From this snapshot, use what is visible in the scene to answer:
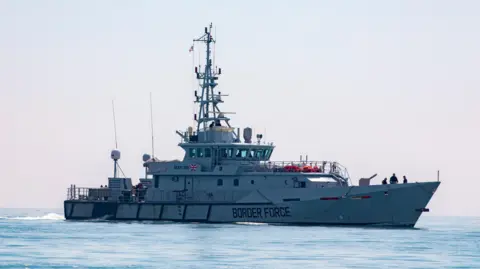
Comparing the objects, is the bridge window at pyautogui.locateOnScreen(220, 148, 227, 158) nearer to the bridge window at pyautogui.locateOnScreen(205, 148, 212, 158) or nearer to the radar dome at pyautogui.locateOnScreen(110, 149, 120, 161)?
the bridge window at pyautogui.locateOnScreen(205, 148, 212, 158)

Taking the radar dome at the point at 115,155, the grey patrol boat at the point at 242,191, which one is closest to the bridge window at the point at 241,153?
the grey patrol boat at the point at 242,191

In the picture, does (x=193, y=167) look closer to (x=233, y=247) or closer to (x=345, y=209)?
(x=345, y=209)

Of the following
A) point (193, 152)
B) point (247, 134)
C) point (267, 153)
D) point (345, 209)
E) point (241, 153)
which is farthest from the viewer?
point (267, 153)

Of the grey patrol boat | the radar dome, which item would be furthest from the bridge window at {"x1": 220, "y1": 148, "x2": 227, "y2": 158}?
the radar dome

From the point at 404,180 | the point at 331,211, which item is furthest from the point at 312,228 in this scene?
the point at 404,180

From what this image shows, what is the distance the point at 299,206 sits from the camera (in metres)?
70.4

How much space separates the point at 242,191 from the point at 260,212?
6.77ft

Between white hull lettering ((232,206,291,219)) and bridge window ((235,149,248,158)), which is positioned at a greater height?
bridge window ((235,149,248,158))

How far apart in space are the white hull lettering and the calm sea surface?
120 cm

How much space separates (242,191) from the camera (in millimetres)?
73000

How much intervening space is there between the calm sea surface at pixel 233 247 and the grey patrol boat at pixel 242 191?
1334mm

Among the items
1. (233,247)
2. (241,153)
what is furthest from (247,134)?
(233,247)

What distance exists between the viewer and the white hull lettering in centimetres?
7094

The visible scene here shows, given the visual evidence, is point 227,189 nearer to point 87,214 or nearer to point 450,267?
point 87,214
